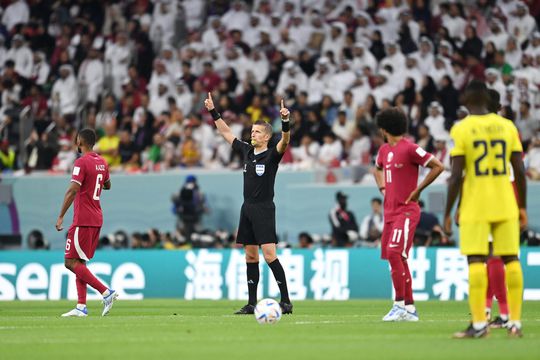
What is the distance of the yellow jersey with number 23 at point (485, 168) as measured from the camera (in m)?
11.3

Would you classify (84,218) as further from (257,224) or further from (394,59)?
(394,59)

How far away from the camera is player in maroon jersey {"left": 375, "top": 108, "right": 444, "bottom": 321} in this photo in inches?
564

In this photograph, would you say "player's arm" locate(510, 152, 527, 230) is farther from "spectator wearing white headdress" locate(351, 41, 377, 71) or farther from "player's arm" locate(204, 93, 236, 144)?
"spectator wearing white headdress" locate(351, 41, 377, 71)

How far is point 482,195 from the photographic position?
11.3 meters

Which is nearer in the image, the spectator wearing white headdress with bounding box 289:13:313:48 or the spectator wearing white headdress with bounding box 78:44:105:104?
the spectator wearing white headdress with bounding box 289:13:313:48

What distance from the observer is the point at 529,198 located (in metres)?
25.9

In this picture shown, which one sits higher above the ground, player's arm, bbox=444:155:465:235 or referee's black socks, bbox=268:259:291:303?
Result: player's arm, bbox=444:155:465:235

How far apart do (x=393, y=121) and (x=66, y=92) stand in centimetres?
2018

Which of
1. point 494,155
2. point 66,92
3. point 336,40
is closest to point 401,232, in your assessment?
point 494,155

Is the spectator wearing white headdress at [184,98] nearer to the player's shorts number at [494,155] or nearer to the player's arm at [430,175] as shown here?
the player's arm at [430,175]

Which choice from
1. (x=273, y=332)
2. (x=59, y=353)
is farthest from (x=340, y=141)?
(x=59, y=353)

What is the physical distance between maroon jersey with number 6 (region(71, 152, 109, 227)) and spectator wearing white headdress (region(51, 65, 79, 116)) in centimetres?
1636

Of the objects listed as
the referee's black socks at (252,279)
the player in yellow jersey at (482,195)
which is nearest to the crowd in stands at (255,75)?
the referee's black socks at (252,279)

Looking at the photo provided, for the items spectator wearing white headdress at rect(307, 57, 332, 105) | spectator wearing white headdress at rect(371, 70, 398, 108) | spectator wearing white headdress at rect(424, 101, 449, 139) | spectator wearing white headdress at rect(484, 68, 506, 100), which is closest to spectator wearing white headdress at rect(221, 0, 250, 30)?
spectator wearing white headdress at rect(307, 57, 332, 105)
